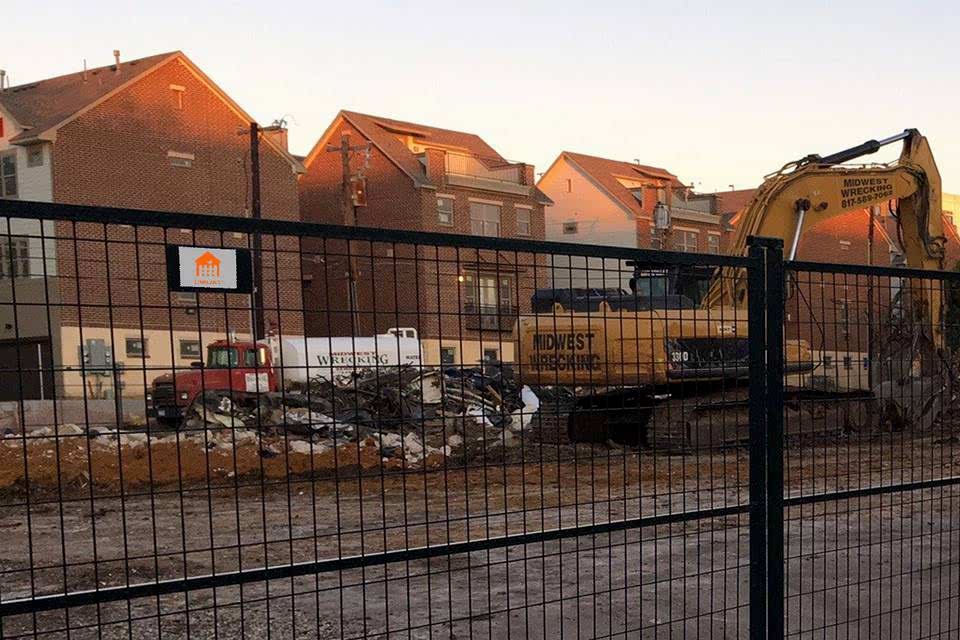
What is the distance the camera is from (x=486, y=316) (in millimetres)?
3771

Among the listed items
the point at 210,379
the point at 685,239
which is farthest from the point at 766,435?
the point at 685,239

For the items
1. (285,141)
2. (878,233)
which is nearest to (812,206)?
(285,141)

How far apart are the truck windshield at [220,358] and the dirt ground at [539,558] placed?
448 mm

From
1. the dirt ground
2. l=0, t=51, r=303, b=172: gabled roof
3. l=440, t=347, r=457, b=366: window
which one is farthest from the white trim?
l=440, t=347, r=457, b=366: window

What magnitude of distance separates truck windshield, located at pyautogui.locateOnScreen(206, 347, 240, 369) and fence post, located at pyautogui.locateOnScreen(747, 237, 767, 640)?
2105 mm

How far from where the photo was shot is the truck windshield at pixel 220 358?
10.9 ft

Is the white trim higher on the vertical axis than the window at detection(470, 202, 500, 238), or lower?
higher

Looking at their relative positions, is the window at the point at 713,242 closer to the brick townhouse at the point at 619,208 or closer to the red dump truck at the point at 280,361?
the brick townhouse at the point at 619,208

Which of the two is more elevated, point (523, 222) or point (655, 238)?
point (523, 222)

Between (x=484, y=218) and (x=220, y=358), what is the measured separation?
138 ft

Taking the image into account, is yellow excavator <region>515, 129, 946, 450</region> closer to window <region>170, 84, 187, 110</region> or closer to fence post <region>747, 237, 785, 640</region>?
fence post <region>747, 237, 785, 640</region>

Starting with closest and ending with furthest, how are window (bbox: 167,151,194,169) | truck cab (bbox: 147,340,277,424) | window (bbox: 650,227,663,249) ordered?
1. truck cab (bbox: 147,340,277,424)
2. window (bbox: 167,151,194,169)
3. window (bbox: 650,227,663,249)

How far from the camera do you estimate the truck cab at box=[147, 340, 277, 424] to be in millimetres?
3264

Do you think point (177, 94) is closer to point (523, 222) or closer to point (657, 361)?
point (523, 222)
